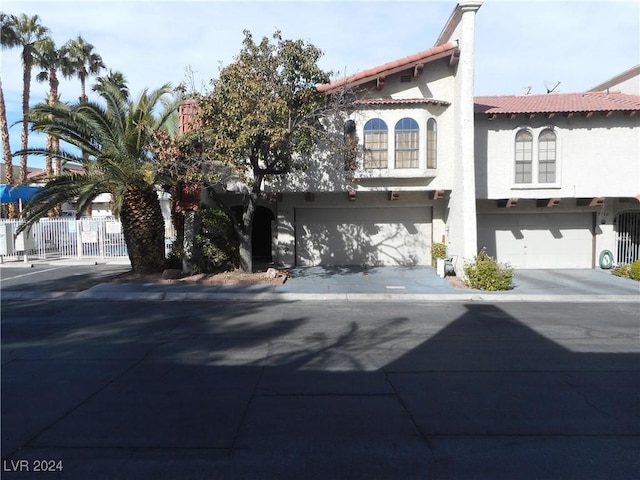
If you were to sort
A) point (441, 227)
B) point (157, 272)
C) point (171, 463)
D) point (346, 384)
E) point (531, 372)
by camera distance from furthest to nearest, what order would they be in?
point (441, 227), point (157, 272), point (531, 372), point (346, 384), point (171, 463)

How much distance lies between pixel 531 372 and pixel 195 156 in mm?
10908

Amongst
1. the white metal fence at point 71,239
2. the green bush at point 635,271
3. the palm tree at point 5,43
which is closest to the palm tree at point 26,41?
the palm tree at point 5,43

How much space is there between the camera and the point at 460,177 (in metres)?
15.9

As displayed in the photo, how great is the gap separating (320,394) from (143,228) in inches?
427

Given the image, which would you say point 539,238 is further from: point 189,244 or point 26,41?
point 26,41

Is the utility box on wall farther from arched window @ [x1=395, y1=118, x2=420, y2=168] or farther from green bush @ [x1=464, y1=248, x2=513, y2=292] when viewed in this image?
green bush @ [x1=464, y1=248, x2=513, y2=292]

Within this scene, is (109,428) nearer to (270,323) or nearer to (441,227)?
(270,323)

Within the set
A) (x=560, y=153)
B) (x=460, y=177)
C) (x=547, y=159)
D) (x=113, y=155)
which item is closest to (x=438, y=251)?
(x=460, y=177)

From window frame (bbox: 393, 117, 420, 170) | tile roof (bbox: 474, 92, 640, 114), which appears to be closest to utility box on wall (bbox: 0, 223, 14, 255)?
window frame (bbox: 393, 117, 420, 170)

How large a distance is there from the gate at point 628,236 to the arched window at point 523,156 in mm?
4579

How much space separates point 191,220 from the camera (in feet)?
51.0

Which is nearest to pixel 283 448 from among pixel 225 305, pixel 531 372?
pixel 531 372

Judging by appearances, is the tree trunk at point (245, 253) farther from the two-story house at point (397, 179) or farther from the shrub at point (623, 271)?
the shrub at point (623, 271)

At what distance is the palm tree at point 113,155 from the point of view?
13.5 meters
